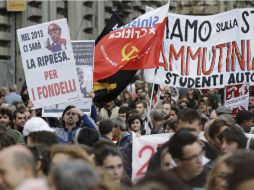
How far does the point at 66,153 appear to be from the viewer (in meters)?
8.62

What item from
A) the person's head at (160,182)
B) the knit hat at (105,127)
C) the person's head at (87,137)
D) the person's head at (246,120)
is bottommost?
the person's head at (246,120)

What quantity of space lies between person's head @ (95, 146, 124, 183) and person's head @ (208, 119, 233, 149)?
168 cm

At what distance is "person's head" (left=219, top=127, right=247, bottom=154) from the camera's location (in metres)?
9.91

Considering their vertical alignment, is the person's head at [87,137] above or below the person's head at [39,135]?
below

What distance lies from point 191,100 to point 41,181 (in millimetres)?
20494

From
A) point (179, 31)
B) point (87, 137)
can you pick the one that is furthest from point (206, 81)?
point (87, 137)

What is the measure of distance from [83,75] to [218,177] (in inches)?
331

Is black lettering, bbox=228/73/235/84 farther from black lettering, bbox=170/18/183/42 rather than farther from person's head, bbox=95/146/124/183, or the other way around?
person's head, bbox=95/146/124/183

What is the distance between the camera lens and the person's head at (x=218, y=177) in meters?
8.01

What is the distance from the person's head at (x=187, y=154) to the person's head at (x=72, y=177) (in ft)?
9.01

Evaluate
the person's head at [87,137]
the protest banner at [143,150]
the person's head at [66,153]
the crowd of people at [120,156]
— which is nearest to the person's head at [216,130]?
the crowd of people at [120,156]

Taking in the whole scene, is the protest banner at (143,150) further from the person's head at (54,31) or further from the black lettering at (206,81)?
the black lettering at (206,81)

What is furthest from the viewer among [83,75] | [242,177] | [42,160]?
[83,75]

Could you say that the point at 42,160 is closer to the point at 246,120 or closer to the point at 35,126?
the point at 35,126
